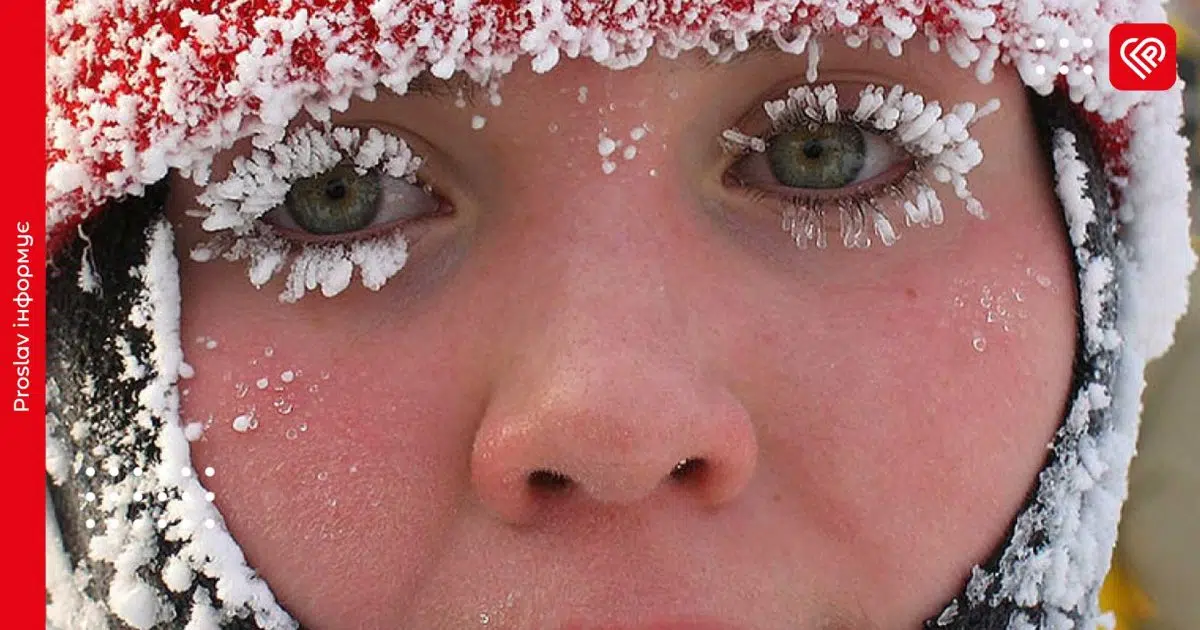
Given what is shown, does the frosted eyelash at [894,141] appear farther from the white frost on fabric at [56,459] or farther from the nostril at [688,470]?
the white frost on fabric at [56,459]

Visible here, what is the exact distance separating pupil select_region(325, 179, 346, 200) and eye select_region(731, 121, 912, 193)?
0.29m

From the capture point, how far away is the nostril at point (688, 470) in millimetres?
773

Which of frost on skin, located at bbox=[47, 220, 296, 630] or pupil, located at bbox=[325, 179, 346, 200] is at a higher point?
pupil, located at bbox=[325, 179, 346, 200]

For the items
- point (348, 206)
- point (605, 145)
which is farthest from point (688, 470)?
point (348, 206)

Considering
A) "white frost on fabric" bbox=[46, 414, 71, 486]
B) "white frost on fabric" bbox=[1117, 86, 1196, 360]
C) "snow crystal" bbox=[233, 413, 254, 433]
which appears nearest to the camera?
"snow crystal" bbox=[233, 413, 254, 433]

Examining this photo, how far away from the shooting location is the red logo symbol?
3.18 ft

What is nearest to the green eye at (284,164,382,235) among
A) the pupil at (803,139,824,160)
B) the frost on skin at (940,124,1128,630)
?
the pupil at (803,139,824,160)

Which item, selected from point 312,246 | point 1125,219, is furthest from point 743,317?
point 1125,219

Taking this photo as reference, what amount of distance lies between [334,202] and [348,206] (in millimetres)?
11

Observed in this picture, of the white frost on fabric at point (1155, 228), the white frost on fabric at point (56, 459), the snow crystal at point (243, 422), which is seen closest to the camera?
the snow crystal at point (243, 422)

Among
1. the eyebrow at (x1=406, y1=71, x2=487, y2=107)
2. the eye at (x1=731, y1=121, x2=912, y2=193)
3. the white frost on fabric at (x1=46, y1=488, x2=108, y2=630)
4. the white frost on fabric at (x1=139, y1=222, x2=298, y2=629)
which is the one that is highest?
the eyebrow at (x1=406, y1=71, x2=487, y2=107)

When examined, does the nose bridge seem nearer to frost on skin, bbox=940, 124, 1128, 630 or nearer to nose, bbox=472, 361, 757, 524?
nose, bbox=472, 361, 757, 524

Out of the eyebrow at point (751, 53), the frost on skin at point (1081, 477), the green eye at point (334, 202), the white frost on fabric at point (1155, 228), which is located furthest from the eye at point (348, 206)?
the white frost on fabric at point (1155, 228)

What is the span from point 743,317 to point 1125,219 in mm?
499
